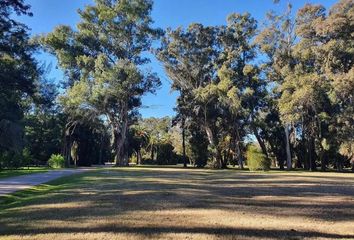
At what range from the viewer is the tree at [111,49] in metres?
47.3

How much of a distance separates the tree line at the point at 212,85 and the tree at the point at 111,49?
0.12 meters

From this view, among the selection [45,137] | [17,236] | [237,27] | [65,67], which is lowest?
[17,236]

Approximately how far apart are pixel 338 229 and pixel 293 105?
36548 mm

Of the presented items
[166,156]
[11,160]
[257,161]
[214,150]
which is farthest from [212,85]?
[166,156]

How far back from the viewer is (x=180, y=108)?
5244 centimetres

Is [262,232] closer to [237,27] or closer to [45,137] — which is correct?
[237,27]

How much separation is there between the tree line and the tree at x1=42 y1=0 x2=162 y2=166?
0.39 feet

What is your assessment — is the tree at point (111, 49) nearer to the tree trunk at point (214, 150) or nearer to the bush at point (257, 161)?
the tree trunk at point (214, 150)

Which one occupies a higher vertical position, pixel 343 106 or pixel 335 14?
pixel 335 14

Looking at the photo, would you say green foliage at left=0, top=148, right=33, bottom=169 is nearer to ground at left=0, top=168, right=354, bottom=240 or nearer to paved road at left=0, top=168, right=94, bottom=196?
paved road at left=0, top=168, right=94, bottom=196

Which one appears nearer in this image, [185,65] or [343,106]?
[343,106]

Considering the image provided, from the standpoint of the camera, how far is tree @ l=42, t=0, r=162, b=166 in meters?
47.3

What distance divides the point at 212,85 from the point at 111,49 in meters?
12.3

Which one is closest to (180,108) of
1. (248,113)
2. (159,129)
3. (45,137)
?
(248,113)
